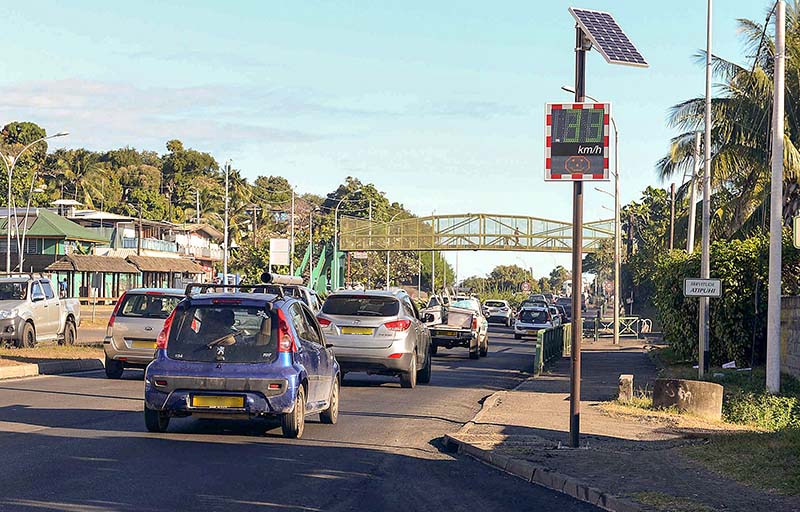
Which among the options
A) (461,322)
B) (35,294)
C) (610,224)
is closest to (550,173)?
(35,294)

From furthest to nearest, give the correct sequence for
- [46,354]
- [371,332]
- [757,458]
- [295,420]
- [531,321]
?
1. [531,321]
2. [46,354]
3. [371,332]
4. [295,420]
5. [757,458]

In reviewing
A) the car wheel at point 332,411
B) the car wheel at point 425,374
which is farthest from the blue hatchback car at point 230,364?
the car wheel at point 425,374

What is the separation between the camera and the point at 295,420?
12.9m

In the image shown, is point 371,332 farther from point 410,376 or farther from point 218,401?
point 218,401

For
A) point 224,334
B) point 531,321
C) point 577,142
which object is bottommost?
point 531,321

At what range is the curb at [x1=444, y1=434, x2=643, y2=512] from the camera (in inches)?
361

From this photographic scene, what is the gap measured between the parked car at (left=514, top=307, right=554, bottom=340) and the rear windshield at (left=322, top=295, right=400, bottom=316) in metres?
32.0

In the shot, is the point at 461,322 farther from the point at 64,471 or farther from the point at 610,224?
the point at 610,224

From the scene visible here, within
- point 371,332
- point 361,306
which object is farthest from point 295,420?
point 361,306

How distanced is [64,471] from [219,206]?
352ft

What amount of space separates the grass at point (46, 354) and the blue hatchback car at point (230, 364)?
1055cm

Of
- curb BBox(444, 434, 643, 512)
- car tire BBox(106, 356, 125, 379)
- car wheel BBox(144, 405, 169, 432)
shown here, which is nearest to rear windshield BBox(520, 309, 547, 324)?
car tire BBox(106, 356, 125, 379)

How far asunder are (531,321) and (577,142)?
135ft

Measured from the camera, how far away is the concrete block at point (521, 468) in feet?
35.4
